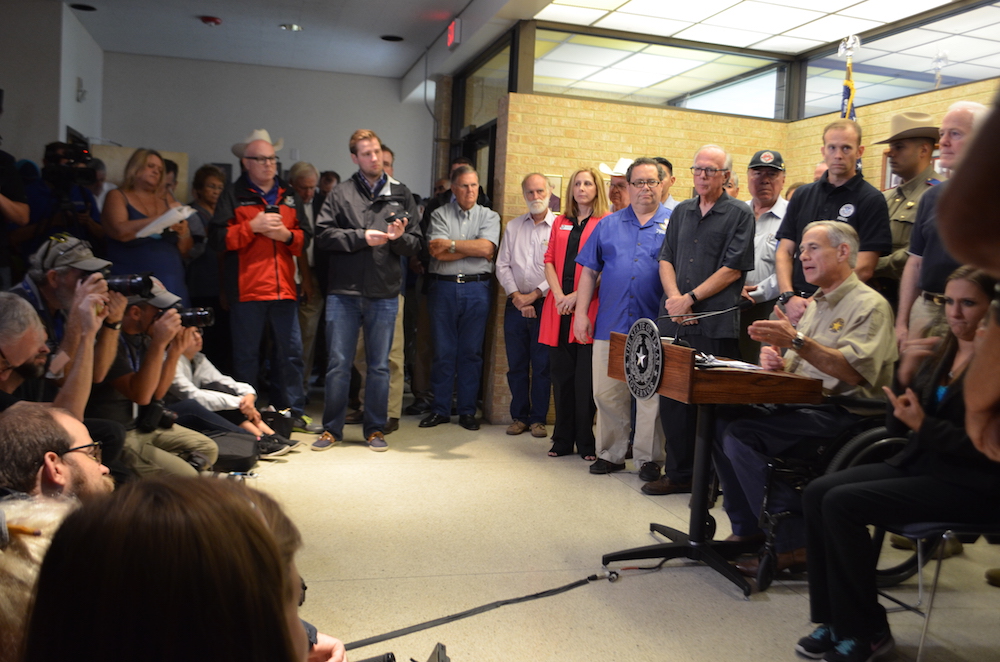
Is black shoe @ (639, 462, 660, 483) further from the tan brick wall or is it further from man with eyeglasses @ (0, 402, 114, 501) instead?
man with eyeglasses @ (0, 402, 114, 501)

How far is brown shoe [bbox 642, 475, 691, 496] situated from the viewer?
391 centimetres

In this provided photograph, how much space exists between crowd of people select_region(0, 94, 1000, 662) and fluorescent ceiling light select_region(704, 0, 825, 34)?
3.97 feet

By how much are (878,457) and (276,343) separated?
353cm

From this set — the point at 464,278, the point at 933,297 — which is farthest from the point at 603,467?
the point at 933,297

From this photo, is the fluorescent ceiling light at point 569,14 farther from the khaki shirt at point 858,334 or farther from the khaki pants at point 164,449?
the khaki pants at point 164,449

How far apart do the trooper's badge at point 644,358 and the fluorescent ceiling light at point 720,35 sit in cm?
341

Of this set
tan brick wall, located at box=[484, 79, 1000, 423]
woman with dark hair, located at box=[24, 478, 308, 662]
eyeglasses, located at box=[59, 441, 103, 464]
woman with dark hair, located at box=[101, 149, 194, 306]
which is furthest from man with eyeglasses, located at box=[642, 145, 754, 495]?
woman with dark hair, located at box=[24, 478, 308, 662]

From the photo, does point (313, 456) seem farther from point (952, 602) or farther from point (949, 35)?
point (949, 35)

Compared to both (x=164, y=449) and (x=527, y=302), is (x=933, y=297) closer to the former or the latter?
(x=527, y=302)

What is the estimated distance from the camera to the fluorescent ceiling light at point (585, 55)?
19.1 feet

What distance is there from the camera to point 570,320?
4.75 m

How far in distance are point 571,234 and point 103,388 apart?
2.79m

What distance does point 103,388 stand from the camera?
297 cm

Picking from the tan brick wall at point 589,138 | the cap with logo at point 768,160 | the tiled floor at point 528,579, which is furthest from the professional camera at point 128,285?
the cap with logo at point 768,160
